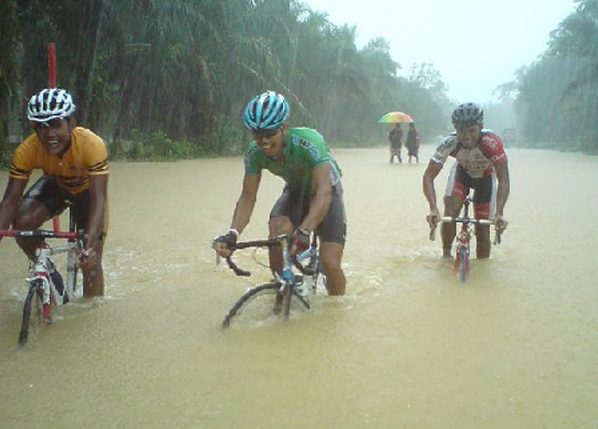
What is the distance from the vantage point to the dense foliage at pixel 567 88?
3703cm

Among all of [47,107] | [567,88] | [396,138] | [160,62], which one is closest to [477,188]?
[47,107]

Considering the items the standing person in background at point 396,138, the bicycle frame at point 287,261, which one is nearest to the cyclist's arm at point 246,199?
the bicycle frame at point 287,261

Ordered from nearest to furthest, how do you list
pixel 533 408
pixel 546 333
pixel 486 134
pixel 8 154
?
pixel 533 408 < pixel 546 333 < pixel 486 134 < pixel 8 154

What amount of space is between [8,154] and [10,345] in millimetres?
12101

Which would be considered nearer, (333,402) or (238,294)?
(333,402)

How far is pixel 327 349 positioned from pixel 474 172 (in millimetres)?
3170

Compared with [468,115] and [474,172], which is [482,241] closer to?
[474,172]

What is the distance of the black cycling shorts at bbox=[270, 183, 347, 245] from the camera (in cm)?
456

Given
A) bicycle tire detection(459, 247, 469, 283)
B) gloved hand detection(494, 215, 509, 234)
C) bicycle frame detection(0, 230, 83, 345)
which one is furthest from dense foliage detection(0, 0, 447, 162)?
gloved hand detection(494, 215, 509, 234)

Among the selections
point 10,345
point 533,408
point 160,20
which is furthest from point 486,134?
point 160,20

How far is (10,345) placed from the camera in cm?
390

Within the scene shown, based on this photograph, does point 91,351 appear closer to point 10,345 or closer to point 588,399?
point 10,345

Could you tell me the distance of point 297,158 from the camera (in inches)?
170

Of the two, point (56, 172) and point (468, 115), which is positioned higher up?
point (468, 115)
